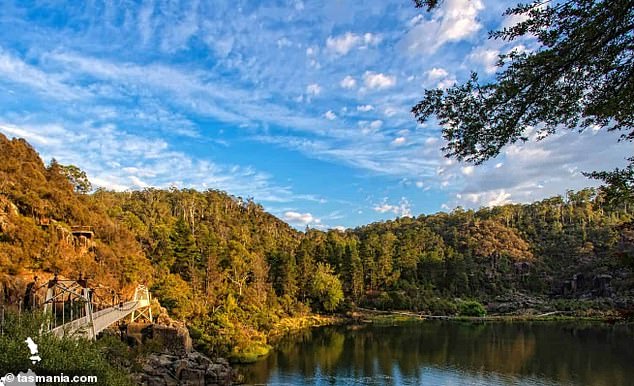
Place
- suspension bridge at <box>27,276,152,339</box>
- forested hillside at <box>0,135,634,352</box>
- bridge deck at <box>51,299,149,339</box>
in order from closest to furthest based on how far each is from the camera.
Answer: bridge deck at <box>51,299,149,339</box> → suspension bridge at <box>27,276,152,339</box> → forested hillside at <box>0,135,634,352</box>

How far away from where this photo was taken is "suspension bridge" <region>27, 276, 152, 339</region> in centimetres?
1143

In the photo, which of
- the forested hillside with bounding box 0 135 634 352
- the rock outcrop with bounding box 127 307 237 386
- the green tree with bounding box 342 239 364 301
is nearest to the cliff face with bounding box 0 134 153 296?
the forested hillside with bounding box 0 135 634 352

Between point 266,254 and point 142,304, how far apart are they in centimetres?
2444

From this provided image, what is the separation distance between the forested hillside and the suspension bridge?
1255 millimetres

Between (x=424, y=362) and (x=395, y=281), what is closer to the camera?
(x=424, y=362)

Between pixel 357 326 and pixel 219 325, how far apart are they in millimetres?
19542

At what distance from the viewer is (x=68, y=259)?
20.4 m

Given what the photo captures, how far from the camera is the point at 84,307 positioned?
683 inches

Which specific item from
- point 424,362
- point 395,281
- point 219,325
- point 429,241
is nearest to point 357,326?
point 395,281

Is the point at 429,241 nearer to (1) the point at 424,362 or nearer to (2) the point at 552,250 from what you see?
(2) the point at 552,250

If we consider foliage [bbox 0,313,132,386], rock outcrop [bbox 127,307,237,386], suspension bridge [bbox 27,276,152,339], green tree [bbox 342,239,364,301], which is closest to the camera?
foliage [bbox 0,313,132,386]

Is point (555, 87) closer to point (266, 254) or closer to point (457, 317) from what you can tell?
point (266, 254)

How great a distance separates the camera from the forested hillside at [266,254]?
69.6 ft

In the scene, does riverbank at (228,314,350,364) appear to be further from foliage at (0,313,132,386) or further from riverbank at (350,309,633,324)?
foliage at (0,313,132,386)
